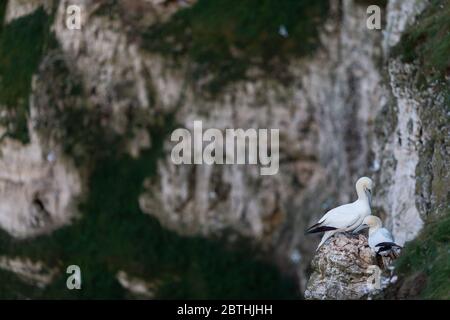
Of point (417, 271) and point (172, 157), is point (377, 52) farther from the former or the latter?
point (417, 271)

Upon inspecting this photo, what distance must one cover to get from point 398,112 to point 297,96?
59.5 ft

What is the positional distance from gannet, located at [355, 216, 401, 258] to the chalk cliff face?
2484cm

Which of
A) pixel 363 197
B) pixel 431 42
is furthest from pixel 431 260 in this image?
pixel 431 42

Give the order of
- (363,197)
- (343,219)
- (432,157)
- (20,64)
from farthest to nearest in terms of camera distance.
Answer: (20,64)
(432,157)
(363,197)
(343,219)

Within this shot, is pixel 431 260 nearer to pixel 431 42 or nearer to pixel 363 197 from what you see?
pixel 363 197

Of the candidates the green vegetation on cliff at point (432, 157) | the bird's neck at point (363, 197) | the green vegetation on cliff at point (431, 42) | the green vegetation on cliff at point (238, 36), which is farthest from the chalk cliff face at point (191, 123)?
the bird's neck at point (363, 197)

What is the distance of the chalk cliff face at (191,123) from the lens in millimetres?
50656

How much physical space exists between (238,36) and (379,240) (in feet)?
123

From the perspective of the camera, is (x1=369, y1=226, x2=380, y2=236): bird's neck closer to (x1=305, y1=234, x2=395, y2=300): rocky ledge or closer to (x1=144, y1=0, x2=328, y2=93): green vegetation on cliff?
(x1=305, y1=234, x2=395, y2=300): rocky ledge

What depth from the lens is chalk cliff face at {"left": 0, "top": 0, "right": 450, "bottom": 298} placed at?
166 feet

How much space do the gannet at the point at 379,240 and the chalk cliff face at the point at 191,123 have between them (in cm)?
2484

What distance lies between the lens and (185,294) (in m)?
51.2

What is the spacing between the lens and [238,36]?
53.7 metres

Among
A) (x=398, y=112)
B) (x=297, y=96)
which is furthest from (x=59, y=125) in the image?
(x=398, y=112)
